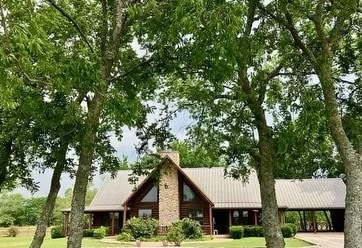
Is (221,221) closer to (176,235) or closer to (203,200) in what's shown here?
(203,200)

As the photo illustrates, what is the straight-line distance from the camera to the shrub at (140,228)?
34.6 metres

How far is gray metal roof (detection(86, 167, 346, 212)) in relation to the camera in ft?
134

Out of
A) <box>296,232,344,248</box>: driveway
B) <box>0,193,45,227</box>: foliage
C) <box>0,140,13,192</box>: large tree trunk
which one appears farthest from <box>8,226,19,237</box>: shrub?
<box>0,140,13,192</box>: large tree trunk

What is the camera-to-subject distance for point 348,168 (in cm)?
1099

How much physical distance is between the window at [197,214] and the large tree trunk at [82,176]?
3142 centimetres

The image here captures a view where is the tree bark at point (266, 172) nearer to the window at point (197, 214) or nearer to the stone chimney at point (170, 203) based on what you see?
the stone chimney at point (170, 203)

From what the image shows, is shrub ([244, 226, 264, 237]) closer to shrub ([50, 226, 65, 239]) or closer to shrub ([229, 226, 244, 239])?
shrub ([229, 226, 244, 239])

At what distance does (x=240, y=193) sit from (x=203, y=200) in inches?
186

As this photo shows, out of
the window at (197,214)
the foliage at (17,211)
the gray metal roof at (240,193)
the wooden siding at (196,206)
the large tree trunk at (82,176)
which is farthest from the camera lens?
the foliage at (17,211)

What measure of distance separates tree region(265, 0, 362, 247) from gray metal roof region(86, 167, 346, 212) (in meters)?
25.5

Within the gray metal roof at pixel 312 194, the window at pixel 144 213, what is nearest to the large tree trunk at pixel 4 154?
the window at pixel 144 213

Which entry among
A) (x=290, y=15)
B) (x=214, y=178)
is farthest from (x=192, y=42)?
(x=214, y=178)

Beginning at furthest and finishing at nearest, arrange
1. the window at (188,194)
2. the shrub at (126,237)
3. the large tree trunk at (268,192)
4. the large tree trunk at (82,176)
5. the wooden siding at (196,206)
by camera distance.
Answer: the window at (188,194)
the wooden siding at (196,206)
the shrub at (126,237)
the large tree trunk at (268,192)
the large tree trunk at (82,176)

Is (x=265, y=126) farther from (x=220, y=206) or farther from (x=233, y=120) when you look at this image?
(x=220, y=206)
